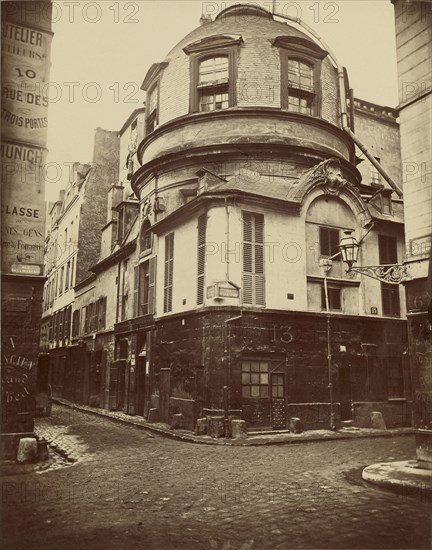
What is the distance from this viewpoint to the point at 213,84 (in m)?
16.6

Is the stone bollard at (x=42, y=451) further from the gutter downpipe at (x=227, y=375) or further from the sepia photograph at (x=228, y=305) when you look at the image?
the gutter downpipe at (x=227, y=375)

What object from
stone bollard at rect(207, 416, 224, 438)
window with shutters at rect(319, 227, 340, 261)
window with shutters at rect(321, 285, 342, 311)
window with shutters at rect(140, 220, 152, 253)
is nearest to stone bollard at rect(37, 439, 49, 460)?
stone bollard at rect(207, 416, 224, 438)

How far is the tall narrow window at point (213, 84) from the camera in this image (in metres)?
16.6

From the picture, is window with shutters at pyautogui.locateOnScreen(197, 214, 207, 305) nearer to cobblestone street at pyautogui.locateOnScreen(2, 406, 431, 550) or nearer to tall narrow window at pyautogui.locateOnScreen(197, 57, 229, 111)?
tall narrow window at pyautogui.locateOnScreen(197, 57, 229, 111)

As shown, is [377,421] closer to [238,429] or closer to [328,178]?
[238,429]

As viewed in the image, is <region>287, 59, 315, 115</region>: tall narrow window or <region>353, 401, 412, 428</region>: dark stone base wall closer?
<region>353, 401, 412, 428</region>: dark stone base wall

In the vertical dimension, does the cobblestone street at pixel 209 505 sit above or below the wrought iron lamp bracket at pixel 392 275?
below

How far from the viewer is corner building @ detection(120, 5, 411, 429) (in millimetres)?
13320

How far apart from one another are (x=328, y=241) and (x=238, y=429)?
609cm

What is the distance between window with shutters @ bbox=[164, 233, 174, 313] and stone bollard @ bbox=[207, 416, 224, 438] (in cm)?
424

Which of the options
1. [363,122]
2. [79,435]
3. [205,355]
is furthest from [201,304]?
[363,122]

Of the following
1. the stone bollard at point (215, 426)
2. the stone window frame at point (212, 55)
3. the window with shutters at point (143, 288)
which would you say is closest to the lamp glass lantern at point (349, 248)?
the stone bollard at point (215, 426)

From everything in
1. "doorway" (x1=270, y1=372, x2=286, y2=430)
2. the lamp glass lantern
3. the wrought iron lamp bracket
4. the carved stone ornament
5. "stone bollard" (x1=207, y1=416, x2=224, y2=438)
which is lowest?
"stone bollard" (x1=207, y1=416, x2=224, y2=438)

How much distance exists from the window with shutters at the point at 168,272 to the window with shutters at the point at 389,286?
6.43 meters
